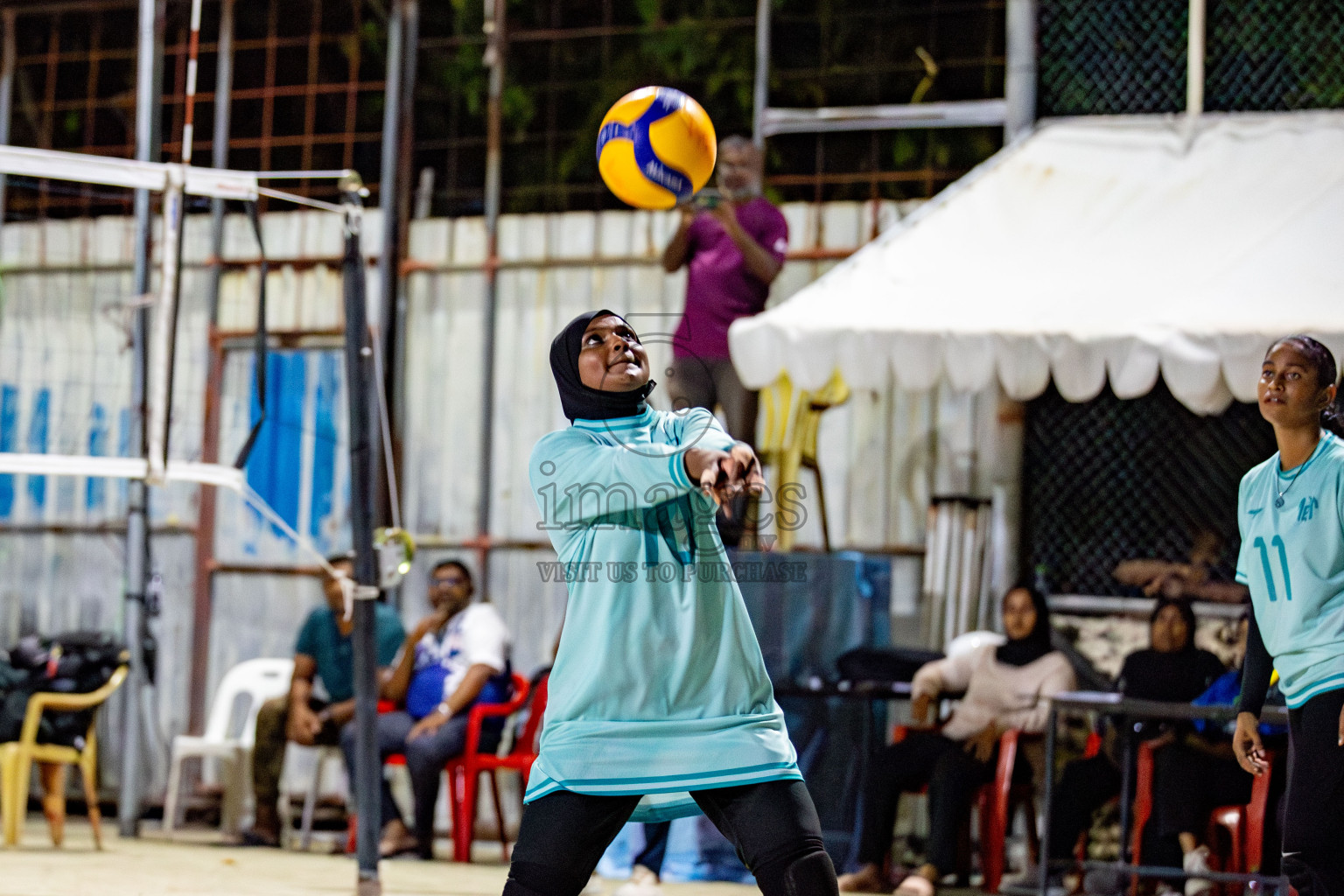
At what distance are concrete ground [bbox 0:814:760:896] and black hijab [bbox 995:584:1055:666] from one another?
5.35ft

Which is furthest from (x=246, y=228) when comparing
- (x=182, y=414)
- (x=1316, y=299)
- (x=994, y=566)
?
(x=1316, y=299)

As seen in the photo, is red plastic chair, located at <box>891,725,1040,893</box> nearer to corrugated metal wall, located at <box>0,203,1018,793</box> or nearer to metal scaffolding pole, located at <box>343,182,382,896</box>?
corrugated metal wall, located at <box>0,203,1018,793</box>

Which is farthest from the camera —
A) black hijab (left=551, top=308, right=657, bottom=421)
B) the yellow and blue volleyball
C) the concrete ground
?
the concrete ground

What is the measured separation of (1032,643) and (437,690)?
3186 mm

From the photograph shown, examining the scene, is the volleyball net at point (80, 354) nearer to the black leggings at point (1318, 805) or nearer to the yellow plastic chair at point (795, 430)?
the yellow plastic chair at point (795, 430)

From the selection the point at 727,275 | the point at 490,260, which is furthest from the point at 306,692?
the point at 727,275

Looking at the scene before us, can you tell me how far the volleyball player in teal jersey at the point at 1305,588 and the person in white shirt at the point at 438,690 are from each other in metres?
4.83

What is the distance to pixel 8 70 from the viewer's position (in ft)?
37.7

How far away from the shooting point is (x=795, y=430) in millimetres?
8961

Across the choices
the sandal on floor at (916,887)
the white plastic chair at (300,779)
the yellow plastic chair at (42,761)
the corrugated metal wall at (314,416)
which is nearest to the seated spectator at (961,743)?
the sandal on floor at (916,887)

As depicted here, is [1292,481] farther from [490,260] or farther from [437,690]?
[490,260]

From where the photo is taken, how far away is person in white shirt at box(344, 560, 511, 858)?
29.0 feet

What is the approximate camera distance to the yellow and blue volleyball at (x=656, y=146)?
588 cm

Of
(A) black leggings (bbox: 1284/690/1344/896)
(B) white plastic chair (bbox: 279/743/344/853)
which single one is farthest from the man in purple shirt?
(A) black leggings (bbox: 1284/690/1344/896)
